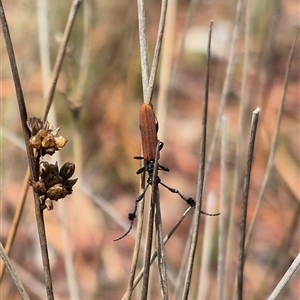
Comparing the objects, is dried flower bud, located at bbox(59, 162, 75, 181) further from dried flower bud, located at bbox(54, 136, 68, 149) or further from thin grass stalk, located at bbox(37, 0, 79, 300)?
thin grass stalk, located at bbox(37, 0, 79, 300)

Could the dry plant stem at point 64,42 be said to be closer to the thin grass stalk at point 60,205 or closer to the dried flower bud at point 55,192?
the dried flower bud at point 55,192

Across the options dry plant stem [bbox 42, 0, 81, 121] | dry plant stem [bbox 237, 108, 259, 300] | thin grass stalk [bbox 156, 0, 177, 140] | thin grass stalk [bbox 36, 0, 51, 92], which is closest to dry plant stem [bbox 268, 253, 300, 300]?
dry plant stem [bbox 237, 108, 259, 300]

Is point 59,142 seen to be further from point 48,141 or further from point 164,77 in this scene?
point 164,77

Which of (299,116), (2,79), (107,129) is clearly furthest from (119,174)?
(299,116)

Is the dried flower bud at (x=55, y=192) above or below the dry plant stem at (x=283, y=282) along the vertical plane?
above

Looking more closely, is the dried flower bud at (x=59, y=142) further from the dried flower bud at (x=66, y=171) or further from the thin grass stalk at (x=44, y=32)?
the thin grass stalk at (x=44, y=32)

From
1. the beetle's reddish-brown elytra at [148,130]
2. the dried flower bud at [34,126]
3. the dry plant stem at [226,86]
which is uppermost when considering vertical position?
the dry plant stem at [226,86]

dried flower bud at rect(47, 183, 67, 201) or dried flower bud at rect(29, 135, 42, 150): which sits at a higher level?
dried flower bud at rect(29, 135, 42, 150)

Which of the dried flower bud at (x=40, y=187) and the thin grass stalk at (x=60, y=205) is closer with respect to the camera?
the dried flower bud at (x=40, y=187)

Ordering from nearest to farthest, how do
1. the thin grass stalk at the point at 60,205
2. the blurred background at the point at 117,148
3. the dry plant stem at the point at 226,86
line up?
the dry plant stem at the point at 226,86 < the thin grass stalk at the point at 60,205 < the blurred background at the point at 117,148

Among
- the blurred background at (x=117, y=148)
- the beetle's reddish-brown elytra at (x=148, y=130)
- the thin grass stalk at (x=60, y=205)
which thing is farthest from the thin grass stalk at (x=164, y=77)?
the beetle's reddish-brown elytra at (x=148, y=130)

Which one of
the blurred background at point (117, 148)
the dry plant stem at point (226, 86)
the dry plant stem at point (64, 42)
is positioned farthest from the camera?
the blurred background at point (117, 148)

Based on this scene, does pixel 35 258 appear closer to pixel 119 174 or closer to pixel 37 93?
pixel 119 174
